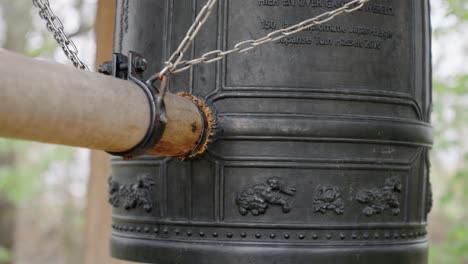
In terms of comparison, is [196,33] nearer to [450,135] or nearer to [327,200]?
[327,200]

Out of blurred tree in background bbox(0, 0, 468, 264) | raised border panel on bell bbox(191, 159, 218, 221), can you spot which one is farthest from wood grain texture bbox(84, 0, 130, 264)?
raised border panel on bell bbox(191, 159, 218, 221)

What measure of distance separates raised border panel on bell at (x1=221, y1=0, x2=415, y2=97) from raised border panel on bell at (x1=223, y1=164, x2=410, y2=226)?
14.3 inches

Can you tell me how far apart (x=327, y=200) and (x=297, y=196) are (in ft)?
0.42

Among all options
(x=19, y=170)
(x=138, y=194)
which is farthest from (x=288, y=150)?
(x=19, y=170)

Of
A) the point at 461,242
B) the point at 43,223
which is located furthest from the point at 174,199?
the point at 43,223

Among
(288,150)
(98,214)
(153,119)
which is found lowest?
(98,214)

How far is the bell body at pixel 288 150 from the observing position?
3.25 metres

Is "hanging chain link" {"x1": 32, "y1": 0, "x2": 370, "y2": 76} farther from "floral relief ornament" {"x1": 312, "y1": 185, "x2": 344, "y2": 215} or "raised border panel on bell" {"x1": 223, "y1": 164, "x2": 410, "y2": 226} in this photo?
"floral relief ornament" {"x1": 312, "y1": 185, "x2": 344, "y2": 215}

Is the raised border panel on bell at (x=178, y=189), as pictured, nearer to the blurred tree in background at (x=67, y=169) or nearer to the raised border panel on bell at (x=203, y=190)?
the raised border panel on bell at (x=203, y=190)

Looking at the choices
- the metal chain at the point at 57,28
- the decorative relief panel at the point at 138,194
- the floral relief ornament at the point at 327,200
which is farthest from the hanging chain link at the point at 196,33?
the floral relief ornament at the point at 327,200

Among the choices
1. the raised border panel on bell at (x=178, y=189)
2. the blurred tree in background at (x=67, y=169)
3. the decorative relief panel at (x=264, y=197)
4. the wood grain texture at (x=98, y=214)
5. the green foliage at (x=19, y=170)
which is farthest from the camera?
the green foliage at (x=19, y=170)

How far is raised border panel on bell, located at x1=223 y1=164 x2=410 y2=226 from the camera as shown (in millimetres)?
3246

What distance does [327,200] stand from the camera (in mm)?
3260

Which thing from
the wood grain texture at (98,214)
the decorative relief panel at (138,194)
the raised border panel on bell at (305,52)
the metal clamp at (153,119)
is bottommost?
the wood grain texture at (98,214)
